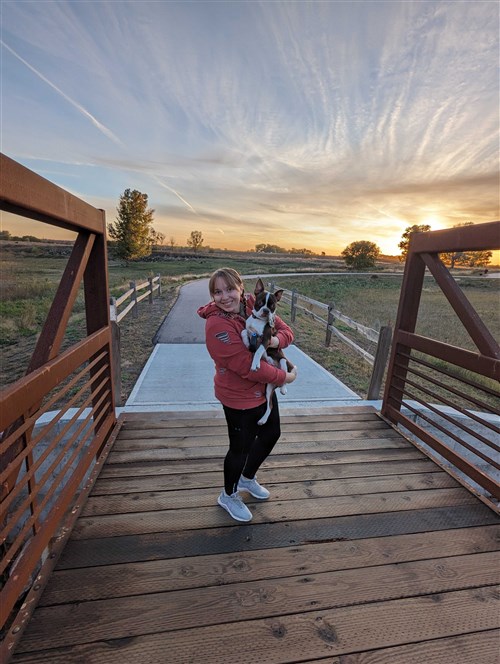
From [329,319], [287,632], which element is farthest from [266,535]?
[329,319]

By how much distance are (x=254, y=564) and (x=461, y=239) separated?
2.89 m

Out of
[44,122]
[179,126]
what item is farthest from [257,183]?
[44,122]

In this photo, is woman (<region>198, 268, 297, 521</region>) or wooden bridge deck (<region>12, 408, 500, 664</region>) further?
woman (<region>198, 268, 297, 521</region>)

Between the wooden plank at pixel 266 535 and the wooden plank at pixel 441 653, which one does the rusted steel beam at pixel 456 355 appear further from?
the wooden plank at pixel 441 653

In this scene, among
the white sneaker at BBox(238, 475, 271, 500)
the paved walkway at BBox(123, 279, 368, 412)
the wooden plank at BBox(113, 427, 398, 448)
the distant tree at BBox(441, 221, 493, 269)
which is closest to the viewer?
the white sneaker at BBox(238, 475, 271, 500)

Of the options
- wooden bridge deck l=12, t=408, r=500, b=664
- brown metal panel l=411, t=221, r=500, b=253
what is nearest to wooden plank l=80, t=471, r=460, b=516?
wooden bridge deck l=12, t=408, r=500, b=664

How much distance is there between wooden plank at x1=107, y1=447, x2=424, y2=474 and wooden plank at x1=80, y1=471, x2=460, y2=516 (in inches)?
10.0

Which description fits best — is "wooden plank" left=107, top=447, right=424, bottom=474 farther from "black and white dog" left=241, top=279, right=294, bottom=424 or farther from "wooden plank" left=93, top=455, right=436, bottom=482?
"black and white dog" left=241, top=279, right=294, bottom=424

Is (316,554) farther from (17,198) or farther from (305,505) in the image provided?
(17,198)

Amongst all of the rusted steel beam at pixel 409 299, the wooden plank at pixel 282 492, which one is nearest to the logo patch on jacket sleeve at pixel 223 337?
the wooden plank at pixel 282 492

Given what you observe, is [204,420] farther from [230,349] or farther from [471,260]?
[471,260]

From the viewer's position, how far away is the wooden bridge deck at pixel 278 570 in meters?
1.42

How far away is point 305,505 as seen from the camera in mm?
2330

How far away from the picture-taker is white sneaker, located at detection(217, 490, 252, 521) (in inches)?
84.3
